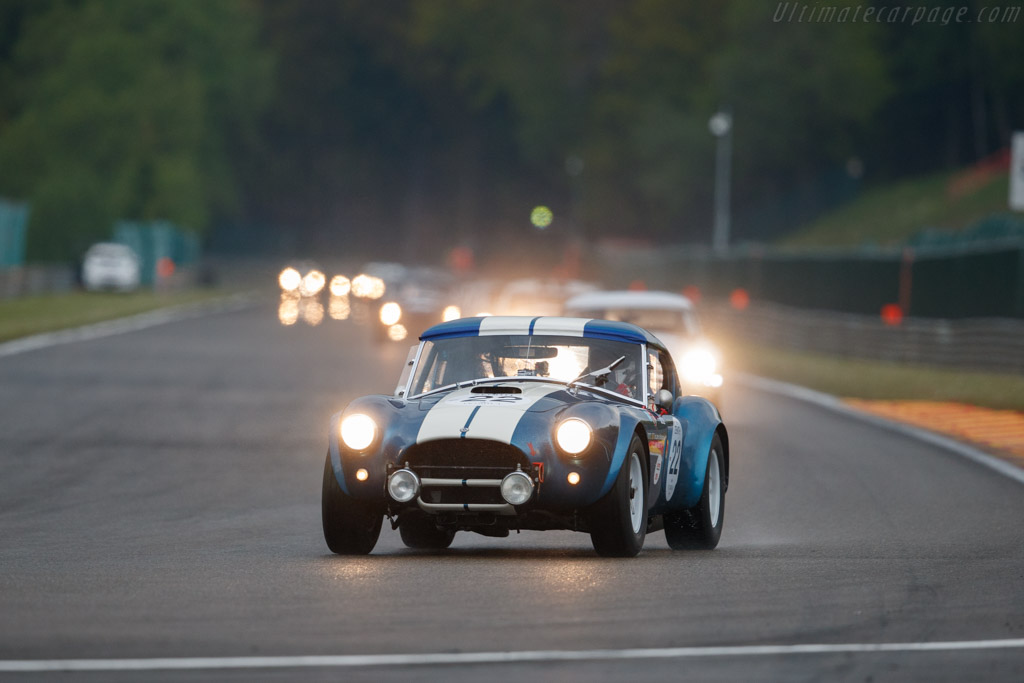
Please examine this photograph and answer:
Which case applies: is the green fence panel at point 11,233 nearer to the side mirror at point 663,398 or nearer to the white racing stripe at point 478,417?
the side mirror at point 663,398

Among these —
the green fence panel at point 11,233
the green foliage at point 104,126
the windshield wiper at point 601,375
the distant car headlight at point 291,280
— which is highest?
the green foliage at point 104,126

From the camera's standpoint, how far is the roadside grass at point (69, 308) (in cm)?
3991

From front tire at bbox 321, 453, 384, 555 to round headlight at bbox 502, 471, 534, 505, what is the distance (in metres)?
0.82

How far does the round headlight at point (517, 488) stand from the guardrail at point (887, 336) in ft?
57.5

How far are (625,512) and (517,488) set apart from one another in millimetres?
622

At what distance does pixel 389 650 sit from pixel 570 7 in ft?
439

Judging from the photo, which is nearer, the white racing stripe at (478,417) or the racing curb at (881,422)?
the white racing stripe at (478,417)

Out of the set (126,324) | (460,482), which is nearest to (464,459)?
(460,482)

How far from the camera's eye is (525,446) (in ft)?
32.3

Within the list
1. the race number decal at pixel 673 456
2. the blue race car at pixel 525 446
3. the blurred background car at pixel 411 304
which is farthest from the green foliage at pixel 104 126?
the race number decal at pixel 673 456

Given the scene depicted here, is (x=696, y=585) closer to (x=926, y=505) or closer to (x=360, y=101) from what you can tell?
(x=926, y=505)

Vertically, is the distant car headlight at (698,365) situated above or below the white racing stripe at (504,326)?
below

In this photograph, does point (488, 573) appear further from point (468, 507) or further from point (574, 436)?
point (574, 436)

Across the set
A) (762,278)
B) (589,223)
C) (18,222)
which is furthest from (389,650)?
(589,223)
